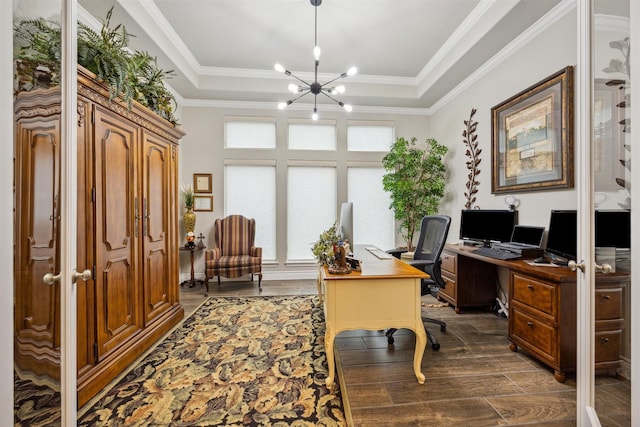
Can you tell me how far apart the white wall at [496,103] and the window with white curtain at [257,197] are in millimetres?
2997

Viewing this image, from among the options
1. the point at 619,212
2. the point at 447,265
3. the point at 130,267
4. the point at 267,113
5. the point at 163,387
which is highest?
the point at 267,113

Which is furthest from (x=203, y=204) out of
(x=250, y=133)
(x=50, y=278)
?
(x=50, y=278)

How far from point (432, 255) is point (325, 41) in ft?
9.58

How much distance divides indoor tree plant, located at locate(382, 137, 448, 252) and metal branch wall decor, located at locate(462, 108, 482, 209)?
0.36 m

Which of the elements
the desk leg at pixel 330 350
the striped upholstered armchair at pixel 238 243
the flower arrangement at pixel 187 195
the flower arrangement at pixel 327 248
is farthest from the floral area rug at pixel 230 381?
the flower arrangement at pixel 187 195

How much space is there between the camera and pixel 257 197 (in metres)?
4.75

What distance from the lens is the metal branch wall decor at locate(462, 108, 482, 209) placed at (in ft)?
12.1

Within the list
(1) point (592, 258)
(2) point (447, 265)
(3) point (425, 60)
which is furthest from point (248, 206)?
(1) point (592, 258)

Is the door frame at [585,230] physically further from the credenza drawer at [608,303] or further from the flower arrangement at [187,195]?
the flower arrangement at [187,195]

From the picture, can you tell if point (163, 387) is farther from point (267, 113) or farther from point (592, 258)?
point (267, 113)

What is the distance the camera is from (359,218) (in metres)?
4.93

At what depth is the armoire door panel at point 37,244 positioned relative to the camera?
1.07 meters

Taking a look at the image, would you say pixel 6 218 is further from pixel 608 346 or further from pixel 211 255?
pixel 211 255

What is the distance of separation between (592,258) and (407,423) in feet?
4.39
